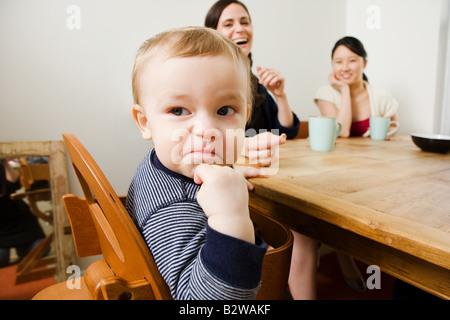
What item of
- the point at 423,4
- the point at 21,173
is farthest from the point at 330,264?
the point at 423,4

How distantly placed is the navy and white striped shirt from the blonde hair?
22 centimetres

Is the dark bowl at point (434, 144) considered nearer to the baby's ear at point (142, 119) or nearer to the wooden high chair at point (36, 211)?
the baby's ear at point (142, 119)

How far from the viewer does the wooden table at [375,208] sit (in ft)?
1.35

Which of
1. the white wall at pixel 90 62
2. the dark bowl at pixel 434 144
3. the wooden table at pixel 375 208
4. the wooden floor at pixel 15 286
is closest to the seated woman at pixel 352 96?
the white wall at pixel 90 62

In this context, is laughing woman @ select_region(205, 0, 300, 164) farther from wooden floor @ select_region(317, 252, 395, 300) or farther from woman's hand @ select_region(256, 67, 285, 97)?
wooden floor @ select_region(317, 252, 395, 300)

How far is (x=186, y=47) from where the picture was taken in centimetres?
50

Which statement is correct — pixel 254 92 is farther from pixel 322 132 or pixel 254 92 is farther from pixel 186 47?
pixel 186 47

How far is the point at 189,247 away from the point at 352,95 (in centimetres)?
214

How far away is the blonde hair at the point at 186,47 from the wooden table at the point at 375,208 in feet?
1.03

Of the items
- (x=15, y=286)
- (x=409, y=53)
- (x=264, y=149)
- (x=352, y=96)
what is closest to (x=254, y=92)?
(x=264, y=149)

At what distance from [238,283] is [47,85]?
1.45m

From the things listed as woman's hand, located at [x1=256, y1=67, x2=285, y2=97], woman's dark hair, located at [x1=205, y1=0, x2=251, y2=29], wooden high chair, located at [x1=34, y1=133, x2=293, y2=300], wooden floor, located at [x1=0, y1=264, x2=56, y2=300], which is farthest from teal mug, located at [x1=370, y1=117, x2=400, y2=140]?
wooden floor, located at [x1=0, y1=264, x2=56, y2=300]
